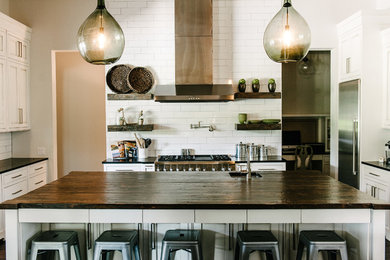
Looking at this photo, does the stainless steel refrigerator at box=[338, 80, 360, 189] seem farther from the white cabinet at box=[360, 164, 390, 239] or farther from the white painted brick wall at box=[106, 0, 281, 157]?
the white painted brick wall at box=[106, 0, 281, 157]

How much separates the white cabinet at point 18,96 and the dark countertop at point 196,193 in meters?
2.24

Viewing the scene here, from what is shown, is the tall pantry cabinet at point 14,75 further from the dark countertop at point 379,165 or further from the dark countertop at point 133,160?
the dark countertop at point 379,165

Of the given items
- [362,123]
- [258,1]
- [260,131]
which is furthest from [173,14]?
[362,123]

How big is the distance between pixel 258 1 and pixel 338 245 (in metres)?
4.09

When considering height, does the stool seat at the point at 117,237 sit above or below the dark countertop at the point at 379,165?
below

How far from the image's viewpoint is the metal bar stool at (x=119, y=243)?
2566 millimetres

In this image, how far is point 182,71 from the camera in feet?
16.9

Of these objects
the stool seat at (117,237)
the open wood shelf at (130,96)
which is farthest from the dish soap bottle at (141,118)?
the stool seat at (117,237)

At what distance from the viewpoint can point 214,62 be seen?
18.1 feet

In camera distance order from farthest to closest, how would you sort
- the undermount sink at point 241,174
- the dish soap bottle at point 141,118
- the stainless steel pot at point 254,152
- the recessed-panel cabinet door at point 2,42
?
the dish soap bottle at point 141,118 → the stainless steel pot at point 254,152 → the recessed-panel cabinet door at point 2,42 → the undermount sink at point 241,174

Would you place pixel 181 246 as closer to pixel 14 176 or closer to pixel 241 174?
pixel 241 174

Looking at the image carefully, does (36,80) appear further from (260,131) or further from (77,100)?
(260,131)

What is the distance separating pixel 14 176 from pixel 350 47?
4964 mm

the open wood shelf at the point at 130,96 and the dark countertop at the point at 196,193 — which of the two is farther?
the open wood shelf at the point at 130,96
